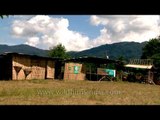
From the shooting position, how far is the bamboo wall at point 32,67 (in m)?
40.4

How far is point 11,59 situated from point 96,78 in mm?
12646

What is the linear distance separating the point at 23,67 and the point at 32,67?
142cm

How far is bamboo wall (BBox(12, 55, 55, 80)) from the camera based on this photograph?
40438 mm

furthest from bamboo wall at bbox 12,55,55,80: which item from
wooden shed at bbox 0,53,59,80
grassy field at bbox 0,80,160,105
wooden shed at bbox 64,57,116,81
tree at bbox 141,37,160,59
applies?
tree at bbox 141,37,160,59

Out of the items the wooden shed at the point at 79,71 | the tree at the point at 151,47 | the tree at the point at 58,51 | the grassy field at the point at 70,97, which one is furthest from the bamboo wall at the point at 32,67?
the tree at the point at 151,47

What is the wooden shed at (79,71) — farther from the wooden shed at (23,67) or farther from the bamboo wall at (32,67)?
the wooden shed at (23,67)

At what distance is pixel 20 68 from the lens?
40594 mm

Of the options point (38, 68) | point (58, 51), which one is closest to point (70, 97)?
point (38, 68)

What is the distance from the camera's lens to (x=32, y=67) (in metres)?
42.3

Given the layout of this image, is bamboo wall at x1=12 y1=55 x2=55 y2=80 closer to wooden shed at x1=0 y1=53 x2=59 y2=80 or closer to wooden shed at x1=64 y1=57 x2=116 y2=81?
wooden shed at x1=0 y1=53 x2=59 y2=80

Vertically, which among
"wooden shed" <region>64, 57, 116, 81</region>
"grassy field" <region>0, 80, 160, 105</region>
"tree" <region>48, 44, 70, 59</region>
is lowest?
"grassy field" <region>0, 80, 160, 105</region>
